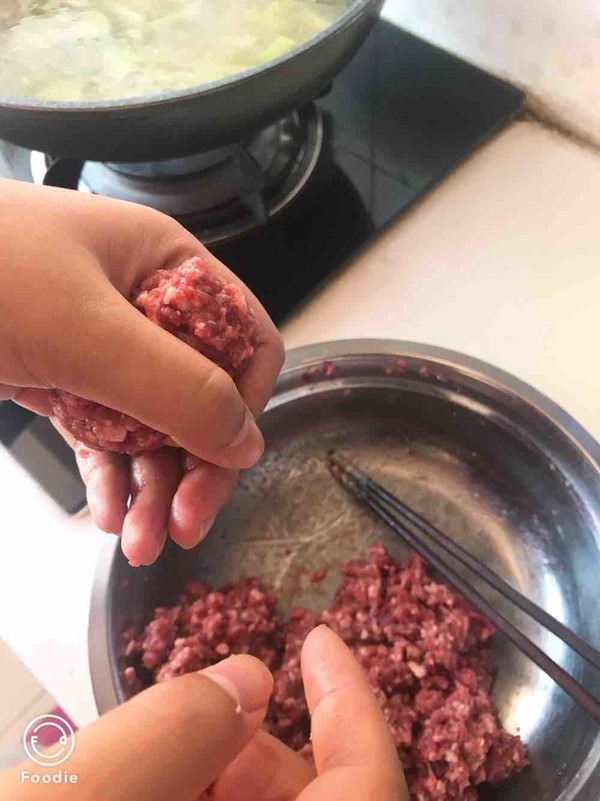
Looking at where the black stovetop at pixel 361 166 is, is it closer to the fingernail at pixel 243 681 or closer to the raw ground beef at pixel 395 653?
the raw ground beef at pixel 395 653

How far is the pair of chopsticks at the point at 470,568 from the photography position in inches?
20.5

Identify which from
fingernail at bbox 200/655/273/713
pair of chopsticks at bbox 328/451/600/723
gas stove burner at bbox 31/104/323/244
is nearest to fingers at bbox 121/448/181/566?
fingernail at bbox 200/655/273/713

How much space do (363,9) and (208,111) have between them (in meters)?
0.16

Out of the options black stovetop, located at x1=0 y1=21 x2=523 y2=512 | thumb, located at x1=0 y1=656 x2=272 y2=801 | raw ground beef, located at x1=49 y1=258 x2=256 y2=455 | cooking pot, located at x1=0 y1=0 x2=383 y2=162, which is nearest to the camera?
thumb, located at x1=0 y1=656 x2=272 y2=801

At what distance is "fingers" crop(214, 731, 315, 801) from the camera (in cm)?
46

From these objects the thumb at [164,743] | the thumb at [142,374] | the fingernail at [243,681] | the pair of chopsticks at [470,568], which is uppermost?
the thumb at [142,374]

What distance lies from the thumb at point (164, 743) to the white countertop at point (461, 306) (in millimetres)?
249

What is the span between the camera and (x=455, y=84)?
3.10ft

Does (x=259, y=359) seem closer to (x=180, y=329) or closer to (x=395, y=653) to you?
(x=180, y=329)

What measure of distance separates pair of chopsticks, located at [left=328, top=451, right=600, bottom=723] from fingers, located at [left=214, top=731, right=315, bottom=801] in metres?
0.19

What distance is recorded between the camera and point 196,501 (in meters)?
0.52

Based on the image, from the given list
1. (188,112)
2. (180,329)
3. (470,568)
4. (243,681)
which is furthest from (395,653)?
(188,112)

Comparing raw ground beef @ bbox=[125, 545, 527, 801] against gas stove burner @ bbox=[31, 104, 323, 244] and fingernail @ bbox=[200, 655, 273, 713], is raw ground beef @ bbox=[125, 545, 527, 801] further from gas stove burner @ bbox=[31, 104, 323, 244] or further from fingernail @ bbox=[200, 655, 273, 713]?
gas stove burner @ bbox=[31, 104, 323, 244]

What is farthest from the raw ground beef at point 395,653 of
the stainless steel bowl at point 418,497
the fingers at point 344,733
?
the fingers at point 344,733
